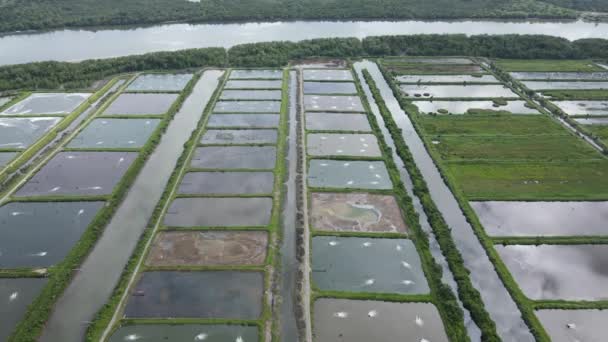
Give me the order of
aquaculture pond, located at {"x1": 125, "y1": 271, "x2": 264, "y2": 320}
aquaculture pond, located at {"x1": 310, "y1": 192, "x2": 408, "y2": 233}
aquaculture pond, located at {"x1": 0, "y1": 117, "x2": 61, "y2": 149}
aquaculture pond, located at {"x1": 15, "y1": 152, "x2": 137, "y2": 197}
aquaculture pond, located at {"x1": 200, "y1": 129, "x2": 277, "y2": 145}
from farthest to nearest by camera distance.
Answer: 1. aquaculture pond, located at {"x1": 200, "y1": 129, "x2": 277, "y2": 145}
2. aquaculture pond, located at {"x1": 0, "y1": 117, "x2": 61, "y2": 149}
3. aquaculture pond, located at {"x1": 15, "y1": 152, "x2": 137, "y2": 197}
4. aquaculture pond, located at {"x1": 310, "y1": 192, "x2": 408, "y2": 233}
5. aquaculture pond, located at {"x1": 125, "y1": 271, "x2": 264, "y2": 320}

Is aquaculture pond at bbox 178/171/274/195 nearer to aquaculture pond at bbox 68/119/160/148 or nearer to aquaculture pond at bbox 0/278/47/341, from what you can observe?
aquaculture pond at bbox 68/119/160/148

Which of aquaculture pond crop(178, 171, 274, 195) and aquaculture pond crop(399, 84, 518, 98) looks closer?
aquaculture pond crop(178, 171, 274, 195)

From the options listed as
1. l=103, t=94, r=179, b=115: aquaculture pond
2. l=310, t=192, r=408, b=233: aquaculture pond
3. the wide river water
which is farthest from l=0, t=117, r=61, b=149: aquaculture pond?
l=310, t=192, r=408, b=233: aquaculture pond

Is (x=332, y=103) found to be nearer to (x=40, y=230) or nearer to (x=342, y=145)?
(x=342, y=145)

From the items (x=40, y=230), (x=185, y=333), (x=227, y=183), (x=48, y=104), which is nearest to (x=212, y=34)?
(x=48, y=104)

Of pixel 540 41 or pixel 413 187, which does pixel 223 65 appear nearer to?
pixel 413 187

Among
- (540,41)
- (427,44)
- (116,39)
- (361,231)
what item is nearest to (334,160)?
(361,231)
